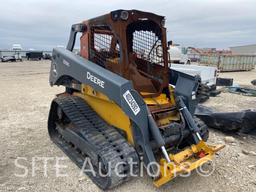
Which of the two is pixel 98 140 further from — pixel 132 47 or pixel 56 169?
pixel 132 47

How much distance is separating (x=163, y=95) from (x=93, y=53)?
1206mm

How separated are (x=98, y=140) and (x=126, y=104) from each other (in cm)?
73

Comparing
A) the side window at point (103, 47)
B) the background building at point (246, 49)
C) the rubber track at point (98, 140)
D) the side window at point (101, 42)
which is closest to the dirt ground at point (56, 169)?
the rubber track at point (98, 140)

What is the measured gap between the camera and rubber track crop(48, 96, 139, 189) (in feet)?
10.4

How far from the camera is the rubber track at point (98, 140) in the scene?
10.4 ft

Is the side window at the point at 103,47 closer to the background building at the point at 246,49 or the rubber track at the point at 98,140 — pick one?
the rubber track at the point at 98,140

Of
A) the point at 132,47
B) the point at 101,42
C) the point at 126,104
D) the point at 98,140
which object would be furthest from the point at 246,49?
the point at 126,104

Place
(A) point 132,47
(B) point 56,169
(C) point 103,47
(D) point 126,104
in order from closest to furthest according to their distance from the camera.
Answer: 1. (D) point 126,104
2. (B) point 56,169
3. (C) point 103,47
4. (A) point 132,47

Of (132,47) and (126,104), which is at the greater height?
(132,47)

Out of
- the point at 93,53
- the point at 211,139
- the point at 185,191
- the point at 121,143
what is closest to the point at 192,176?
the point at 185,191

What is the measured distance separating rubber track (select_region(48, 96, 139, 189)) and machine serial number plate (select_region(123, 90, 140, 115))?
51 centimetres

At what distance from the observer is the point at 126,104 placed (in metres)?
2.98

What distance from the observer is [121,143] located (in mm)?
3314

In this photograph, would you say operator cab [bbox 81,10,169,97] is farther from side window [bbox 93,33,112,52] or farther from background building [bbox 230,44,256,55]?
background building [bbox 230,44,256,55]
